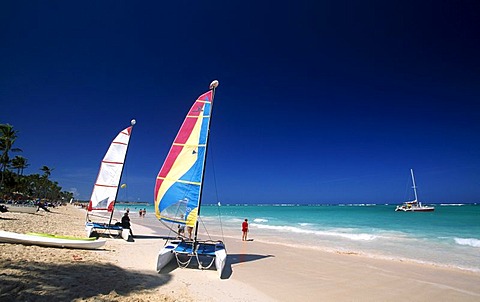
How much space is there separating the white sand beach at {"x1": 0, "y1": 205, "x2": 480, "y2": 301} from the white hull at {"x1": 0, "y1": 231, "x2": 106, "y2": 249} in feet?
0.76

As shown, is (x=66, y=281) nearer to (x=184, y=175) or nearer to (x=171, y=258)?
(x=171, y=258)

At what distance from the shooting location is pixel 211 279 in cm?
765

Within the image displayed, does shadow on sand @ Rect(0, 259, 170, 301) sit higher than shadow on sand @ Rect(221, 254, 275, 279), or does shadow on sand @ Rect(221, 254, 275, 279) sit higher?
shadow on sand @ Rect(0, 259, 170, 301)

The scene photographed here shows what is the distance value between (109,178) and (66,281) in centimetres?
1007

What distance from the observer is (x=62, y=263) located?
7391 millimetres

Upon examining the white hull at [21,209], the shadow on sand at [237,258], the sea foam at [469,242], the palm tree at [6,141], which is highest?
the palm tree at [6,141]

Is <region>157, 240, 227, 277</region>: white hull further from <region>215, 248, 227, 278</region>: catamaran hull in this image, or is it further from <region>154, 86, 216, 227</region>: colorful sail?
<region>154, 86, 216, 227</region>: colorful sail

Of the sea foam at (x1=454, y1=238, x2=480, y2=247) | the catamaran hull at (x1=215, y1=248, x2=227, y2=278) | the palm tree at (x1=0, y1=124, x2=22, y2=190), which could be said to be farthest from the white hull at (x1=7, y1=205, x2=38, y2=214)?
the sea foam at (x1=454, y1=238, x2=480, y2=247)

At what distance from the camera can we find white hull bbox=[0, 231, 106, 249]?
895 cm

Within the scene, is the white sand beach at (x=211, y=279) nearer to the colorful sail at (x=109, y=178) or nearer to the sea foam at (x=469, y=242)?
the colorful sail at (x=109, y=178)

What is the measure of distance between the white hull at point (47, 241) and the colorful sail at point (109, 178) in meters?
5.48

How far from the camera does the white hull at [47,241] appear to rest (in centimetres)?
895

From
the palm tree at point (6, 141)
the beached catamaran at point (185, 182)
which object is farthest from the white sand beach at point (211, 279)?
the palm tree at point (6, 141)

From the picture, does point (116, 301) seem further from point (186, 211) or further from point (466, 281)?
point (466, 281)
